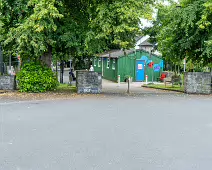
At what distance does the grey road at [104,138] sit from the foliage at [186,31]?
272 inches

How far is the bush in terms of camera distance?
18906 mm

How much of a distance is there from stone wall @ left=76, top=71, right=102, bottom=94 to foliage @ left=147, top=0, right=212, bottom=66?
17.2ft

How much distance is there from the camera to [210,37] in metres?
19.2

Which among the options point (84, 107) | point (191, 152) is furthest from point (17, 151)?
point (84, 107)

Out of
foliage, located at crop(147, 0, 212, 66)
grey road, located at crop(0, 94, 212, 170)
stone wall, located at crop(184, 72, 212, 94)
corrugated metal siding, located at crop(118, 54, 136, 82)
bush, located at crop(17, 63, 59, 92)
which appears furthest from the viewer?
corrugated metal siding, located at crop(118, 54, 136, 82)

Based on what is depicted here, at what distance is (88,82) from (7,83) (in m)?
4.75

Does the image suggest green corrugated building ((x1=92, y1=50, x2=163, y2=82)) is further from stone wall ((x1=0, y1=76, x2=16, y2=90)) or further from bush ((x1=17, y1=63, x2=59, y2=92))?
bush ((x1=17, y1=63, x2=59, y2=92))

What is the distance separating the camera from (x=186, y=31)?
19516mm

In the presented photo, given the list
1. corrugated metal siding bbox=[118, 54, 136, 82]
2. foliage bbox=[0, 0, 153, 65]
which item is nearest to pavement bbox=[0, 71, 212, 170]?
foliage bbox=[0, 0, 153, 65]

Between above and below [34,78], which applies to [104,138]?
below

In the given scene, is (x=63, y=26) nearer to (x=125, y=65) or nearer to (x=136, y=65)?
(x=125, y=65)

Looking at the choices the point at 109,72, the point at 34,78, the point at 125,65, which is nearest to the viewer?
the point at 34,78

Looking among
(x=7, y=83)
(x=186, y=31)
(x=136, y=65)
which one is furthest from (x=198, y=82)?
(x=136, y=65)

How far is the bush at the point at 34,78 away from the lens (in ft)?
62.0
